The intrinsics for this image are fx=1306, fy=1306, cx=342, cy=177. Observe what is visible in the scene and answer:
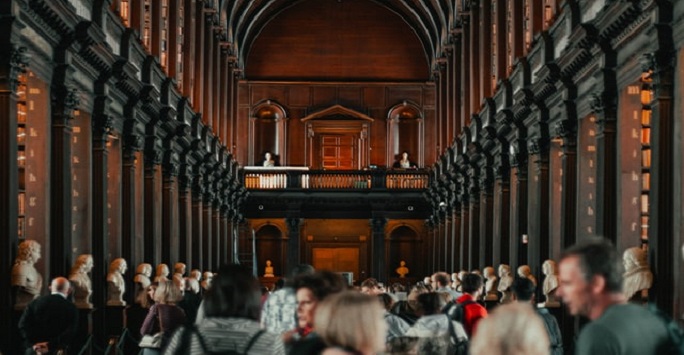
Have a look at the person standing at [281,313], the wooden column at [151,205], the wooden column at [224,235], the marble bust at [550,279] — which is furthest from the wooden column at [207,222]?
the person standing at [281,313]

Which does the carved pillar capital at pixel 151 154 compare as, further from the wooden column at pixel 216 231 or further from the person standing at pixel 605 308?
the person standing at pixel 605 308

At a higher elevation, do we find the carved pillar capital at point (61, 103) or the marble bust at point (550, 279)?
the carved pillar capital at point (61, 103)

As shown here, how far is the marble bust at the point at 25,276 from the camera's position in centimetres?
1652

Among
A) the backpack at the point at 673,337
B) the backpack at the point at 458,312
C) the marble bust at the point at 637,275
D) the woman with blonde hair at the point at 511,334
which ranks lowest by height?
the backpack at the point at 458,312

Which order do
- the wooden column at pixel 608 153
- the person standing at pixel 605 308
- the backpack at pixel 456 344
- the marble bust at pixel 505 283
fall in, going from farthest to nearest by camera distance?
1. the marble bust at pixel 505 283
2. the wooden column at pixel 608 153
3. the backpack at pixel 456 344
4. the person standing at pixel 605 308

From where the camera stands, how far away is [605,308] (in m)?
6.21

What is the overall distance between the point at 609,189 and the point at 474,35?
19285 mm

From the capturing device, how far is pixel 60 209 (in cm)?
1975

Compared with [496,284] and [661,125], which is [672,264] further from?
[496,284]

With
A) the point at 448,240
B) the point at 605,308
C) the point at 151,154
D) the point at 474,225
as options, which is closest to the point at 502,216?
the point at 474,225

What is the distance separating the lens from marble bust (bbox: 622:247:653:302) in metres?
16.4

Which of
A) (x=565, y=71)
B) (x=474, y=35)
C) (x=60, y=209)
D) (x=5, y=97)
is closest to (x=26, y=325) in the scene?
(x=5, y=97)

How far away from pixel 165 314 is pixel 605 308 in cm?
769

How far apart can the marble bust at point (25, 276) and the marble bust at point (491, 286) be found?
13815 millimetres
